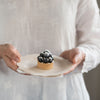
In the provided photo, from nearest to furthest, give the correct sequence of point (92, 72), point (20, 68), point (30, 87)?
point (20, 68), point (30, 87), point (92, 72)

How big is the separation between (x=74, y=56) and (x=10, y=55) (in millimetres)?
192

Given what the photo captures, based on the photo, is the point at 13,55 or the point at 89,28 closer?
the point at 13,55

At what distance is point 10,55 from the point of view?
63 cm

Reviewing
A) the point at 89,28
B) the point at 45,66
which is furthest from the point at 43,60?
the point at 89,28

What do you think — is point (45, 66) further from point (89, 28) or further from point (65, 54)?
point (89, 28)

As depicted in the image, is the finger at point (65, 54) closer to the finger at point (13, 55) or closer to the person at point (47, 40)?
the person at point (47, 40)

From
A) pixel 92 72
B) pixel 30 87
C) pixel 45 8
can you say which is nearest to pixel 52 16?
pixel 45 8

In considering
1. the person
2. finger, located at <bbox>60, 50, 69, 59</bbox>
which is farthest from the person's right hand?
finger, located at <bbox>60, 50, 69, 59</bbox>

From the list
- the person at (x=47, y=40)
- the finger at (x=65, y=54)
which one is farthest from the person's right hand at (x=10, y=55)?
the finger at (x=65, y=54)

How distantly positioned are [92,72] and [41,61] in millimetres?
781

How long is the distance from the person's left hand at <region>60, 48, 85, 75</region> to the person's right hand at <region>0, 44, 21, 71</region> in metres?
0.15

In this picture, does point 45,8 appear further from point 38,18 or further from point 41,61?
point 41,61

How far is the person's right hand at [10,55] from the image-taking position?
2.05ft

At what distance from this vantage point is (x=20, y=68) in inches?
24.9
